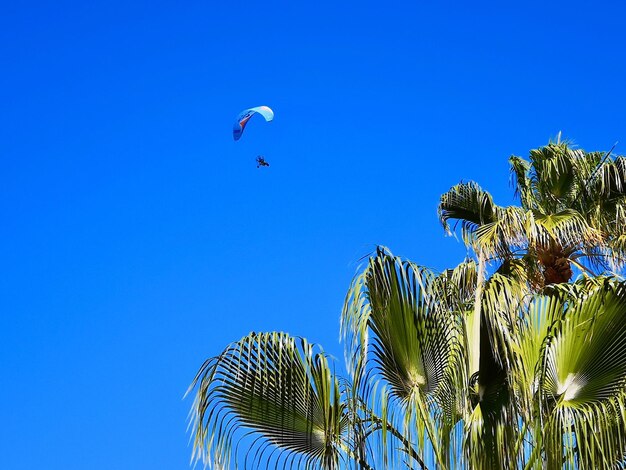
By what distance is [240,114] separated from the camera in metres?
31.2

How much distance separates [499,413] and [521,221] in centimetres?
401

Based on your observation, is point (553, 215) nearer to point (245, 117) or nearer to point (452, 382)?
point (452, 382)

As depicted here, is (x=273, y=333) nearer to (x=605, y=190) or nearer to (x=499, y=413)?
(x=499, y=413)

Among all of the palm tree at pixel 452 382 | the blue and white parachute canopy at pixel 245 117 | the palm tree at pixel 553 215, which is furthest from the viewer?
the blue and white parachute canopy at pixel 245 117

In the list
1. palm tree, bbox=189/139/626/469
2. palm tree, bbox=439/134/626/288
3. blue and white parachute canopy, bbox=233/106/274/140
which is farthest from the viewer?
blue and white parachute canopy, bbox=233/106/274/140

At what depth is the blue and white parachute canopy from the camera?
3077cm

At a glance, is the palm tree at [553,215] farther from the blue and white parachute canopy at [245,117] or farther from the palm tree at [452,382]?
the blue and white parachute canopy at [245,117]

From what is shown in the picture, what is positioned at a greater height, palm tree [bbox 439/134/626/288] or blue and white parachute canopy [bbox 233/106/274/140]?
blue and white parachute canopy [bbox 233/106/274/140]

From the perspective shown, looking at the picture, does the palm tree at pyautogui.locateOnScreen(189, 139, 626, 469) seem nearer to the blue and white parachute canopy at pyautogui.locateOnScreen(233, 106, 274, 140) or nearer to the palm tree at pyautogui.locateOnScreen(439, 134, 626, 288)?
the palm tree at pyautogui.locateOnScreen(439, 134, 626, 288)

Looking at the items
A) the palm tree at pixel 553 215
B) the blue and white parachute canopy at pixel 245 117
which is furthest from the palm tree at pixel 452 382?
the blue and white parachute canopy at pixel 245 117

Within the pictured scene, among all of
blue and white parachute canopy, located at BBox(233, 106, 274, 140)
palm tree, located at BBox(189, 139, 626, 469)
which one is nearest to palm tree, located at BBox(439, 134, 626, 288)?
palm tree, located at BBox(189, 139, 626, 469)

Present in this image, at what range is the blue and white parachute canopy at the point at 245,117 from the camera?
30770 mm

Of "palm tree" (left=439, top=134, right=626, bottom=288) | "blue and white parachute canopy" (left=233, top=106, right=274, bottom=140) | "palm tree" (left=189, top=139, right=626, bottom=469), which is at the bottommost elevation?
"palm tree" (left=189, top=139, right=626, bottom=469)

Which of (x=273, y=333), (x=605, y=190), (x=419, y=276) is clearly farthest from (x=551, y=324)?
(x=605, y=190)
